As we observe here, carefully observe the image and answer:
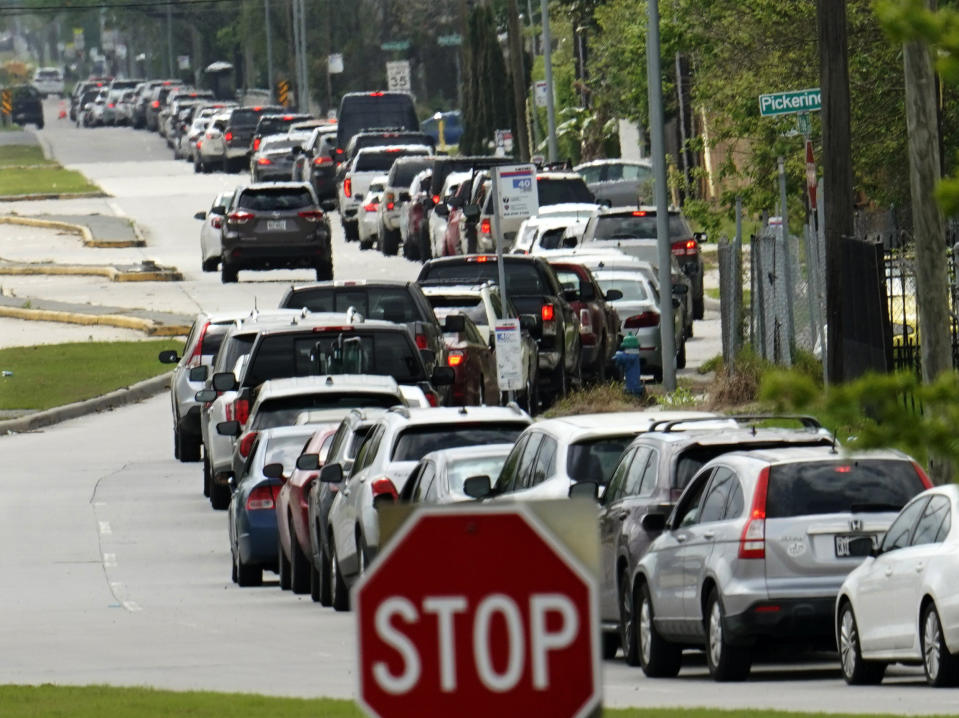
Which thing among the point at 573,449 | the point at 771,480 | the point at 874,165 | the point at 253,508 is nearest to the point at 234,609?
the point at 253,508

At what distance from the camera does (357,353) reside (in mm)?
22391

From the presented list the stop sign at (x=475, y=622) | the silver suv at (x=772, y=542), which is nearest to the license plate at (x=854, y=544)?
the silver suv at (x=772, y=542)

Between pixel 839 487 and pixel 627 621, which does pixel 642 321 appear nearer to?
pixel 627 621

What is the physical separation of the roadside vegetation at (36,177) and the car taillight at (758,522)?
63032 mm

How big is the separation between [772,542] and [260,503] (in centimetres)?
746

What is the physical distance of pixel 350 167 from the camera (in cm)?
5819

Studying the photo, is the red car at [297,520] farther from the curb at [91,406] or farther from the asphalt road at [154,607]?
the curb at [91,406]

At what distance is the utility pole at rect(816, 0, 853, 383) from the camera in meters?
22.1

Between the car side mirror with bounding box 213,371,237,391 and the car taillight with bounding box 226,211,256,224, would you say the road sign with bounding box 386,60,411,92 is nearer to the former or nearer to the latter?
the car taillight with bounding box 226,211,256,224

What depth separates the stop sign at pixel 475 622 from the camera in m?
5.17

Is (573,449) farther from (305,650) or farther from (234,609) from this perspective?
(234,609)

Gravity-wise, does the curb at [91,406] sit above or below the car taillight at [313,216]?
below

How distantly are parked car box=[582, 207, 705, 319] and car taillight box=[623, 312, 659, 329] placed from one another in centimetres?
494

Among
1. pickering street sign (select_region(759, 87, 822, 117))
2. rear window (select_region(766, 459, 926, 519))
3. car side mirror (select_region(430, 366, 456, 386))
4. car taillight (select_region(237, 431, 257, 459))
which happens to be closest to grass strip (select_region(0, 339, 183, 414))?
car side mirror (select_region(430, 366, 456, 386))
